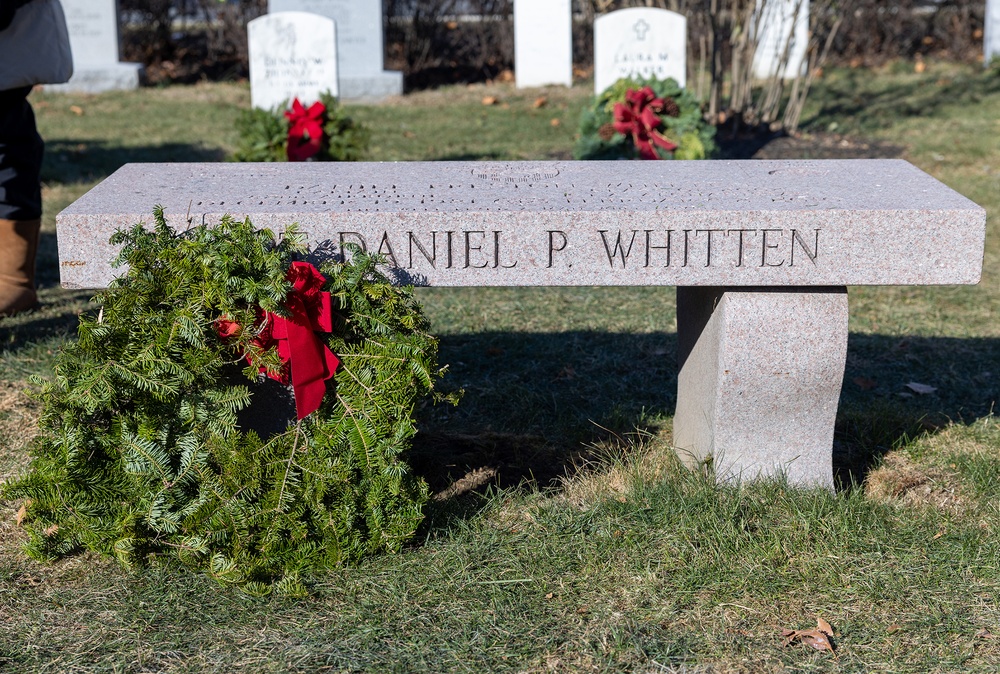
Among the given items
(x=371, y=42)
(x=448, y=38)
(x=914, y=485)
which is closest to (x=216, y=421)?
(x=914, y=485)

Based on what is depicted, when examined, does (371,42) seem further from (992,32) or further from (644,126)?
(992,32)

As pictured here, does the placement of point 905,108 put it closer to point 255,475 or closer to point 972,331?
point 972,331

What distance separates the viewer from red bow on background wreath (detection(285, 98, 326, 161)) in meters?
6.46

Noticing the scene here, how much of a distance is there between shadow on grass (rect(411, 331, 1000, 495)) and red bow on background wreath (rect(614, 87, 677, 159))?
2462 millimetres

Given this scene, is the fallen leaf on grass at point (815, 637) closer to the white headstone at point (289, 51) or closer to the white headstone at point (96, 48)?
the white headstone at point (289, 51)

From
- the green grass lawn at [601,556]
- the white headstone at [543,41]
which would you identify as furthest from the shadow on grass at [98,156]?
the white headstone at [543,41]

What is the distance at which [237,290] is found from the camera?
254 centimetres

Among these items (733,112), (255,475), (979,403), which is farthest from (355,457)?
(733,112)

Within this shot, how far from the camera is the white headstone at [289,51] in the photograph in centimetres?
Result: 912

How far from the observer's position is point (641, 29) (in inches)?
340

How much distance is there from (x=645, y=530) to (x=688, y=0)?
790cm

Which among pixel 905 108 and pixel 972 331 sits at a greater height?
pixel 905 108

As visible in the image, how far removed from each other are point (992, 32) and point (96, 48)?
377 inches

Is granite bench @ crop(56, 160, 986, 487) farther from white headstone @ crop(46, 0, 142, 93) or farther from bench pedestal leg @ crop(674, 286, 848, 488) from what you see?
white headstone @ crop(46, 0, 142, 93)
